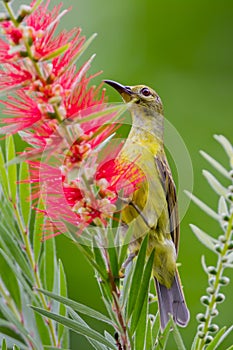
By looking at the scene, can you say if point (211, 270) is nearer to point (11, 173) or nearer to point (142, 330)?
point (142, 330)

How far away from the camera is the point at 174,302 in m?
1.94

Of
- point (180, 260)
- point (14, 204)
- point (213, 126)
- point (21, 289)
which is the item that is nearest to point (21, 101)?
point (14, 204)

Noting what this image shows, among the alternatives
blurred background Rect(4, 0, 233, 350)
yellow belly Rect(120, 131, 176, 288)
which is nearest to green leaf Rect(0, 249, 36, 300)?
yellow belly Rect(120, 131, 176, 288)

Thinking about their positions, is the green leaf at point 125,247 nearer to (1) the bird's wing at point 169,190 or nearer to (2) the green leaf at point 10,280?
(2) the green leaf at point 10,280

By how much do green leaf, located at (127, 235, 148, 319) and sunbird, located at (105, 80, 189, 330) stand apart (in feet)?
1.90

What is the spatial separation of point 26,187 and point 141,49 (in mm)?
2222

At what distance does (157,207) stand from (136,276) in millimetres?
938

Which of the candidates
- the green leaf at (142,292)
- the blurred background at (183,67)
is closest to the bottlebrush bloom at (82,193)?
the green leaf at (142,292)

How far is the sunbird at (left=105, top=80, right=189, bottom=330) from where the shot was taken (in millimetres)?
1854

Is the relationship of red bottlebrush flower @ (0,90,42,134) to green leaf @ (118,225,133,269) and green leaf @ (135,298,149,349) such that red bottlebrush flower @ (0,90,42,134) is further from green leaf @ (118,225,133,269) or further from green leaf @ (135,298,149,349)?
green leaf @ (135,298,149,349)

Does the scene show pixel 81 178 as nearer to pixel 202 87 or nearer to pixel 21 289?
pixel 21 289

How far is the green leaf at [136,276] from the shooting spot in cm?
106

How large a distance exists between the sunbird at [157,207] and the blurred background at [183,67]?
0.58m

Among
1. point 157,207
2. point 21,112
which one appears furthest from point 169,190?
point 21,112
